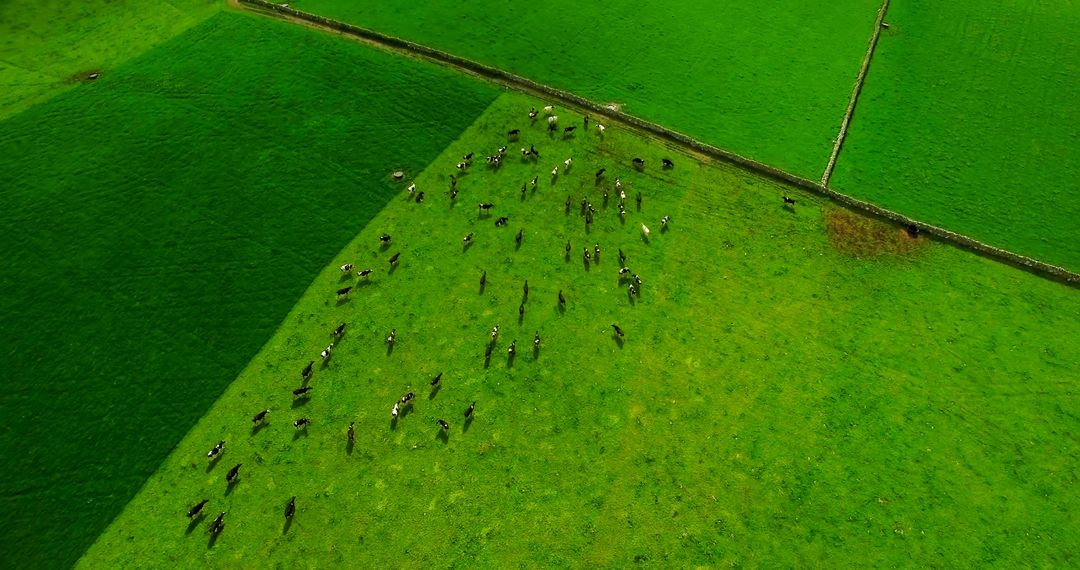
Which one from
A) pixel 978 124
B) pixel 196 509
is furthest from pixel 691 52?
pixel 196 509

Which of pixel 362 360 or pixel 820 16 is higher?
pixel 820 16

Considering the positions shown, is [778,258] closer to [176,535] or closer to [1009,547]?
[1009,547]

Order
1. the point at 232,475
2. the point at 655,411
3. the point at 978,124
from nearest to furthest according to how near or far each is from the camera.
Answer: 1. the point at 232,475
2. the point at 655,411
3. the point at 978,124

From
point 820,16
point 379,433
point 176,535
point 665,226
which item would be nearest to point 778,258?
point 665,226

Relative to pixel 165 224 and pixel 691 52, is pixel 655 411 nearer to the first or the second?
pixel 691 52

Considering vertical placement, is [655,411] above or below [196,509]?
above

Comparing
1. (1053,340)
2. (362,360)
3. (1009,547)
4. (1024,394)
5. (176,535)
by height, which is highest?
(1053,340)

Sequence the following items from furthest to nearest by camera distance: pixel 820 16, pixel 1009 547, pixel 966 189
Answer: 1. pixel 820 16
2. pixel 966 189
3. pixel 1009 547

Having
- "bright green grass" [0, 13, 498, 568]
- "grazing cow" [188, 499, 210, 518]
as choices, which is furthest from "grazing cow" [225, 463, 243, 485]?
"bright green grass" [0, 13, 498, 568]
